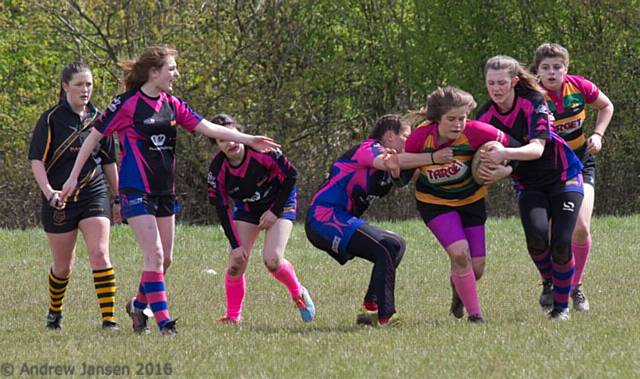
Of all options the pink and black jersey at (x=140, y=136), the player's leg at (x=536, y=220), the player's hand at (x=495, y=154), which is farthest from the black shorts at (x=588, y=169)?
the pink and black jersey at (x=140, y=136)

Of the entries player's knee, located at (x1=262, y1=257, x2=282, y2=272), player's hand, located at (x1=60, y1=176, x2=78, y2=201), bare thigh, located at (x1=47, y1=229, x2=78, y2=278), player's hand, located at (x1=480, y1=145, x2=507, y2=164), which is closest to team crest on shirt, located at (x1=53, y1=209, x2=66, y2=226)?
bare thigh, located at (x1=47, y1=229, x2=78, y2=278)

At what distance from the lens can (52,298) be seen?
9.77 metres

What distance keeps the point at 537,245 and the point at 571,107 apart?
1.40m

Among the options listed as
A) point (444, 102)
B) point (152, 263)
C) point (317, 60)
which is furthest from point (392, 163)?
point (317, 60)

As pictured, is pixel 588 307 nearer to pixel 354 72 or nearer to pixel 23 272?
pixel 23 272

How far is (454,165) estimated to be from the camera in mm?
8742

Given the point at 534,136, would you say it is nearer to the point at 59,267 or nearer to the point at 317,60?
the point at 59,267

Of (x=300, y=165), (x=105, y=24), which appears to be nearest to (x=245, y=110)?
(x=300, y=165)

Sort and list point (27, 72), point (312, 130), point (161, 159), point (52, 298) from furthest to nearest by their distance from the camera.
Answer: point (27, 72)
point (312, 130)
point (52, 298)
point (161, 159)

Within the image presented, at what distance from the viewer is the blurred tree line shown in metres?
24.1

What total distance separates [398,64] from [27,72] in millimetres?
9895

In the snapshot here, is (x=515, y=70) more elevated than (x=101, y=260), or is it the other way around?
(x=515, y=70)

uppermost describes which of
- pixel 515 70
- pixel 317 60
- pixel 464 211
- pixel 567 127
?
pixel 515 70

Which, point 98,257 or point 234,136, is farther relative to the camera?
point 98,257
